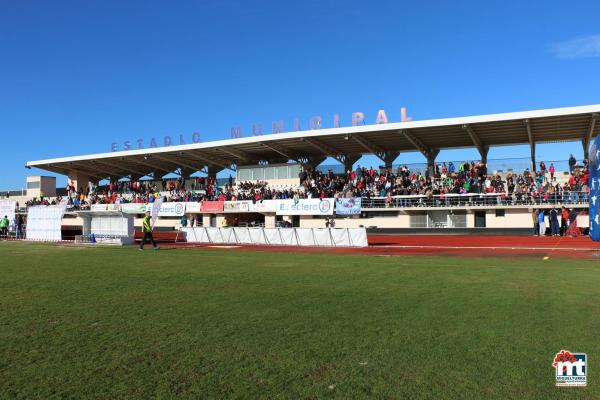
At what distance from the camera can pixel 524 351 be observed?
17.4ft

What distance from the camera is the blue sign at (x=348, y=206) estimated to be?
40.5m

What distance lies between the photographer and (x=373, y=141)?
45.0 m

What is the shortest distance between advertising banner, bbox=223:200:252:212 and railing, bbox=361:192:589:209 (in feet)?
38.8

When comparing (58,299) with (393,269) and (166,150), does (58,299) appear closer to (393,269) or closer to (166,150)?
(393,269)

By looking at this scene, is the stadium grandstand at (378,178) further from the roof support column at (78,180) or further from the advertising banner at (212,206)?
the roof support column at (78,180)

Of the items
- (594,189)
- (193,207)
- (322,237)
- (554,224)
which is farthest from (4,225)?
(554,224)

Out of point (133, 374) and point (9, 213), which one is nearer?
point (133, 374)

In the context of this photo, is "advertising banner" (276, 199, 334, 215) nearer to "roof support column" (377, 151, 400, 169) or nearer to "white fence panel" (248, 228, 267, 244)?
"roof support column" (377, 151, 400, 169)

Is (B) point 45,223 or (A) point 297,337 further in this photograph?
(B) point 45,223

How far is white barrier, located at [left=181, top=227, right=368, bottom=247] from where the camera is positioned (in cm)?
2575

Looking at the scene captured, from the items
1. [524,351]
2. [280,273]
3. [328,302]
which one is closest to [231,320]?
[328,302]

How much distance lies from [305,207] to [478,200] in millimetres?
14746

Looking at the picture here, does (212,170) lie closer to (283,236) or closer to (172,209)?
(172,209)

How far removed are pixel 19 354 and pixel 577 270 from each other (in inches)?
513
